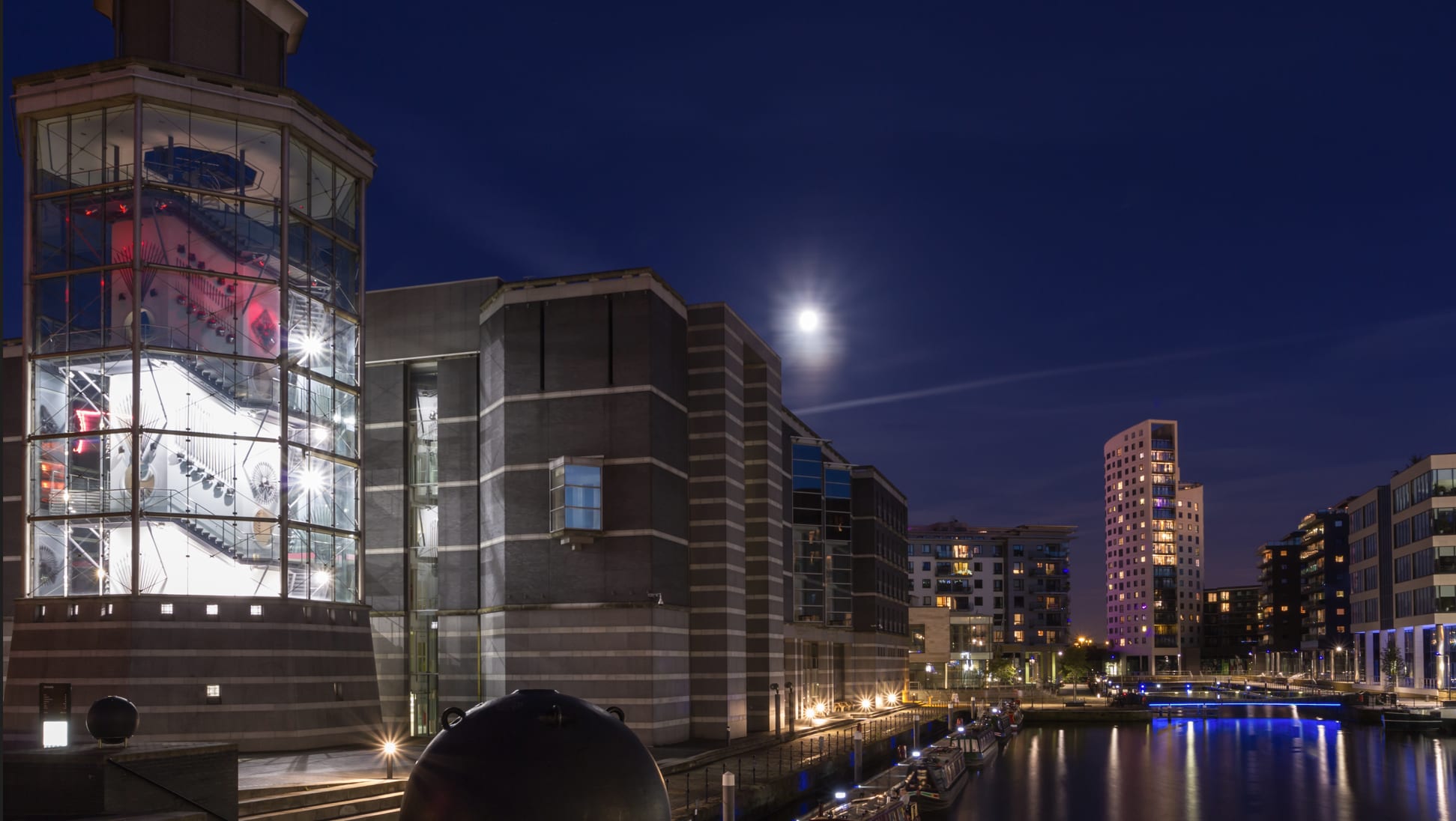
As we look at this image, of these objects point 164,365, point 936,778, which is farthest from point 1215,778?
point 164,365

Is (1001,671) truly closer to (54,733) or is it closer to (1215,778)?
(1215,778)

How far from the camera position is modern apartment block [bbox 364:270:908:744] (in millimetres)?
63375

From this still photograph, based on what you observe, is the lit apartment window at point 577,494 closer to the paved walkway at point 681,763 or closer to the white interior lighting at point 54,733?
the paved walkway at point 681,763

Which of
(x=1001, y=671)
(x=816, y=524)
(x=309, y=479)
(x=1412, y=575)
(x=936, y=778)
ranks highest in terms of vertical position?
(x=309, y=479)

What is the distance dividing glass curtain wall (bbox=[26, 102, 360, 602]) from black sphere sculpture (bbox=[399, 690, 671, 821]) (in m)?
46.6

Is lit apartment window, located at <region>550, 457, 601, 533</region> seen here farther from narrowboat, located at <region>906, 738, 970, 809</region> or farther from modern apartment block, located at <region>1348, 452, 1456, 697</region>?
modern apartment block, located at <region>1348, 452, 1456, 697</region>

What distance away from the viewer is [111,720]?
28.3m

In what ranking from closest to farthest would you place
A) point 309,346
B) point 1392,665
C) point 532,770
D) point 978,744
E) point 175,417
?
point 532,770 < point 175,417 < point 309,346 < point 978,744 < point 1392,665

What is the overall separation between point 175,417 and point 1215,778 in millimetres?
74429

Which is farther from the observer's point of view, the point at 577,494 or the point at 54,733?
the point at 577,494

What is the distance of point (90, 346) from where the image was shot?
189ft

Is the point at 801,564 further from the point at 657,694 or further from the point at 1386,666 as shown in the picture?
the point at 1386,666

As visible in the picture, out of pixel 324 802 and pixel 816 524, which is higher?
pixel 816 524

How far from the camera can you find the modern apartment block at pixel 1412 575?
447 feet
